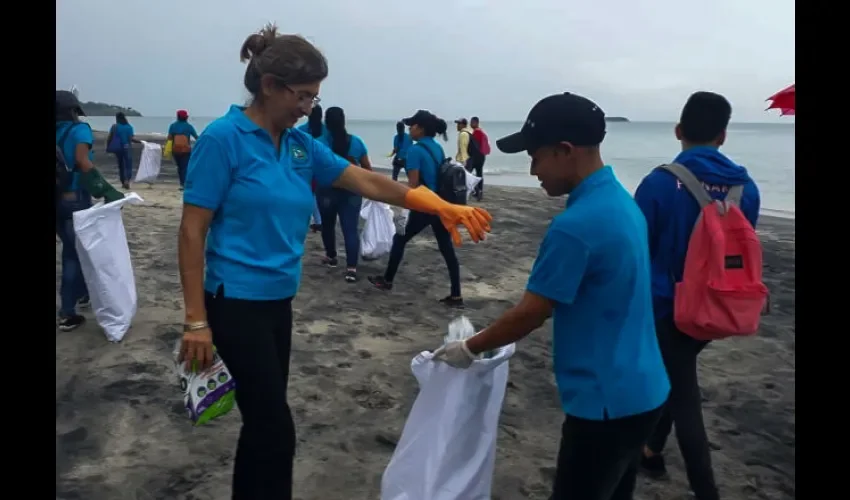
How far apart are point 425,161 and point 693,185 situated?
3.43 meters

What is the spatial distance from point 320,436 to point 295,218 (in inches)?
64.3

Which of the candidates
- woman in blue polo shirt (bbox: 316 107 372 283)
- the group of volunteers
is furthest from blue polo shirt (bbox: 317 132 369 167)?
the group of volunteers

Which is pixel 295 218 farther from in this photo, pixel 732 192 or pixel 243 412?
pixel 732 192

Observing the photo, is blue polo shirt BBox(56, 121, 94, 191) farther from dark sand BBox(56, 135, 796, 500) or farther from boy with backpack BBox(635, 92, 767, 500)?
boy with backpack BBox(635, 92, 767, 500)

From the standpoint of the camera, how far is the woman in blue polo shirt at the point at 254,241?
2076mm

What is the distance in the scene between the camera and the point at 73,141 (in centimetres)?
458

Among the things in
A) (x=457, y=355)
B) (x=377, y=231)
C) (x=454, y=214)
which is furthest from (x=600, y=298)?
(x=377, y=231)

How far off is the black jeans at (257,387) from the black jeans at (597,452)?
96 centimetres

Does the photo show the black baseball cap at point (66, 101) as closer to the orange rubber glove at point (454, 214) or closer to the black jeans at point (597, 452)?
the orange rubber glove at point (454, 214)

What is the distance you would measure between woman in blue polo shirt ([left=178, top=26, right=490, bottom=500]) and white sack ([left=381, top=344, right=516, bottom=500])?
44 centimetres

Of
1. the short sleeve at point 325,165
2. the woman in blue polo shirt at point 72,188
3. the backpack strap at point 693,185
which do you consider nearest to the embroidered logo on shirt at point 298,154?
the short sleeve at point 325,165

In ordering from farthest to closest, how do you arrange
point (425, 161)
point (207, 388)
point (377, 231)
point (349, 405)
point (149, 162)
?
point (149, 162)
point (377, 231)
point (425, 161)
point (349, 405)
point (207, 388)

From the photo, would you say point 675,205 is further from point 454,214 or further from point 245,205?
point 245,205
